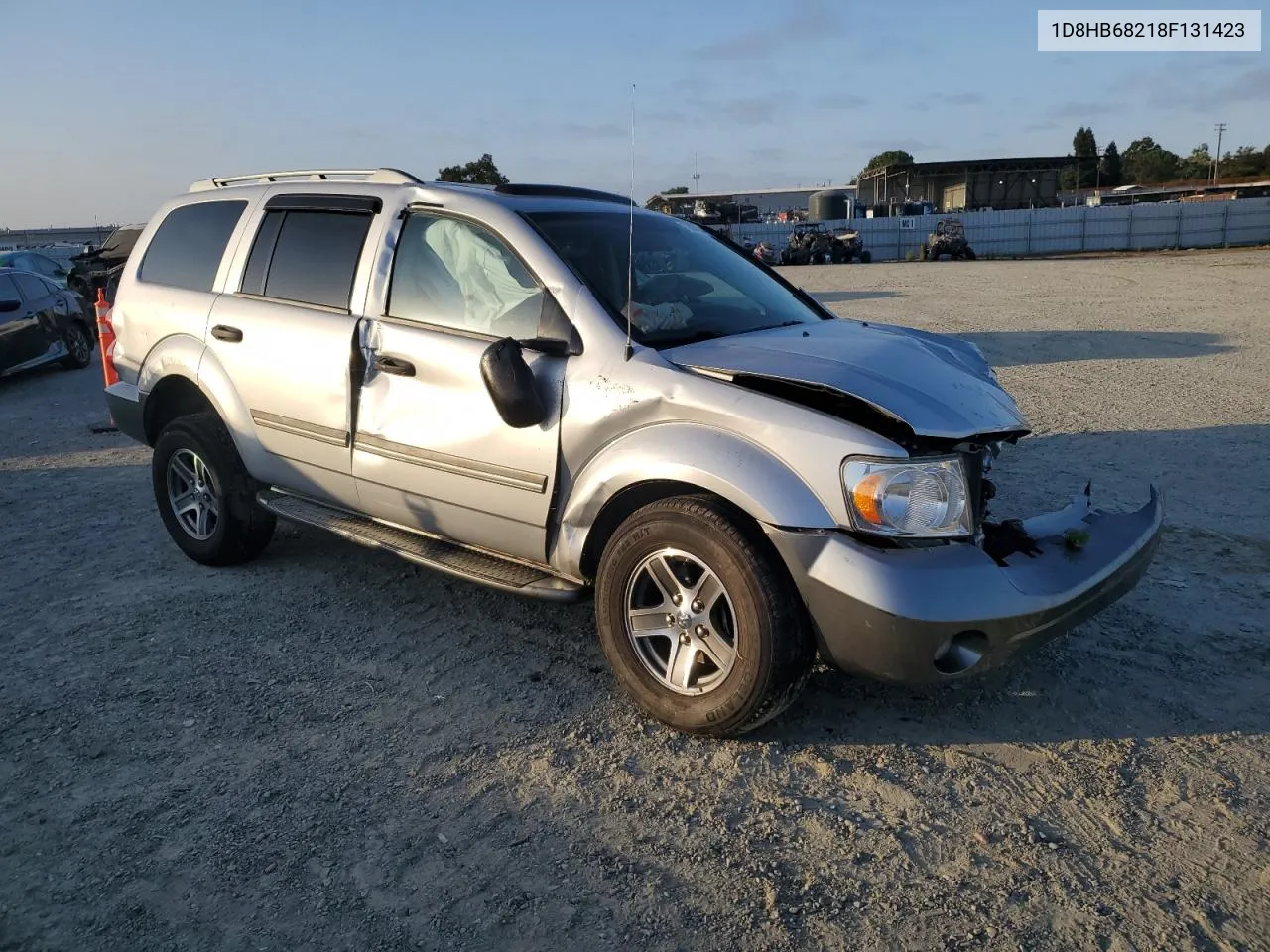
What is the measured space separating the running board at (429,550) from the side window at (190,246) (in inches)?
49.6

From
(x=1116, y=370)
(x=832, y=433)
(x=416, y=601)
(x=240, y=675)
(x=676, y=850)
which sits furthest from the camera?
(x=1116, y=370)

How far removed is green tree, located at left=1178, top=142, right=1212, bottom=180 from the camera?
98.6 m

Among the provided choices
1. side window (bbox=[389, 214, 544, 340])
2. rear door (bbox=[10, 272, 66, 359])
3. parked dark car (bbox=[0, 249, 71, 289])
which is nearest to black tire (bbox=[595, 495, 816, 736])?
side window (bbox=[389, 214, 544, 340])

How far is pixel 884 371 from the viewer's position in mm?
3352

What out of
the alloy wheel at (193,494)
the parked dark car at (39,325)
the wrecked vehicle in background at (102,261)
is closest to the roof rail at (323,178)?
the alloy wheel at (193,494)

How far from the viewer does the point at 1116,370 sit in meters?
10.0

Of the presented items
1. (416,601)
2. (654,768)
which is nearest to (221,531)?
(416,601)

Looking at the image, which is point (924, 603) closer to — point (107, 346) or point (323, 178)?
point (323, 178)

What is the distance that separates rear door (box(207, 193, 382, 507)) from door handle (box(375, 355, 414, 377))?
0.22 metres

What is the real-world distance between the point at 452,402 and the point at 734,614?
1472 mm

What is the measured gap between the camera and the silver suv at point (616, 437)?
9.93 ft

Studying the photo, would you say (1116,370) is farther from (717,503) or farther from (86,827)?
(86,827)

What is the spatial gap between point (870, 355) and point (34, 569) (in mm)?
4598

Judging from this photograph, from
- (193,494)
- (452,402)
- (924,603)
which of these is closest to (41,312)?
(193,494)
